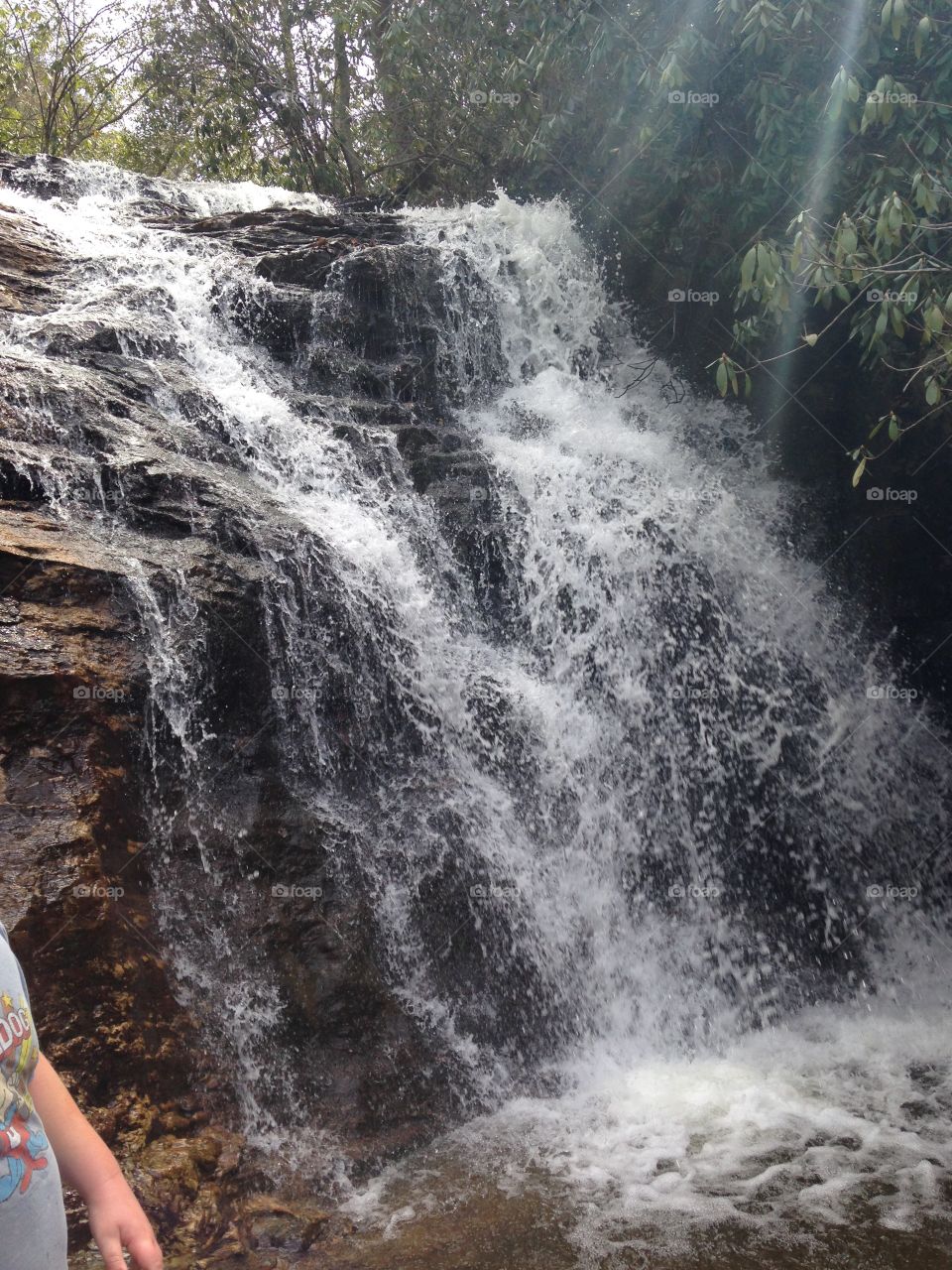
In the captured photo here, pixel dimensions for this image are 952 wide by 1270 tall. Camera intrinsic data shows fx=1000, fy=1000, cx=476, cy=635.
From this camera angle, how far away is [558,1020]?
4.68 meters

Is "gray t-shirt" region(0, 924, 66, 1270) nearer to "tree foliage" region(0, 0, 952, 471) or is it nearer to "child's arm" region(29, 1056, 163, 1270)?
"child's arm" region(29, 1056, 163, 1270)

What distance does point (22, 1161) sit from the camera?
1.31m

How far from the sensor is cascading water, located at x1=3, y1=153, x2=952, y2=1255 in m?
4.05

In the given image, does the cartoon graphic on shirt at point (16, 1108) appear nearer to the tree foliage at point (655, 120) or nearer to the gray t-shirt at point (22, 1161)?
the gray t-shirt at point (22, 1161)

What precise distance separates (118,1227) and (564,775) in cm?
399

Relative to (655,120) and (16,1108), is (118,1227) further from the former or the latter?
(655,120)

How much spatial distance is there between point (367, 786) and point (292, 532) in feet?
4.44

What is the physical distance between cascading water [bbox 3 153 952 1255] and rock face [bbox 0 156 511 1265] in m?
0.05

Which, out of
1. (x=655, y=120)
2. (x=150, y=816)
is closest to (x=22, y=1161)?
(x=150, y=816)

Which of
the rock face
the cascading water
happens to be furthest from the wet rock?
the rock face

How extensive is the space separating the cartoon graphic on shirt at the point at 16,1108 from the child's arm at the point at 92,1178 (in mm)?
76

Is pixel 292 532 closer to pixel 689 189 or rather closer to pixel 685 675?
pixel 685 675

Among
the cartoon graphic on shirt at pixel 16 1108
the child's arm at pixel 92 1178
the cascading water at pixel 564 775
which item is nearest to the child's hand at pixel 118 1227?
the child's arm at pixel 92 1178

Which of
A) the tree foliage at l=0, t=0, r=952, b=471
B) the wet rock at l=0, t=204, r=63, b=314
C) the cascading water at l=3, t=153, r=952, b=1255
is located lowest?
the cascading water at l=3, t=153, r=952, b=1255
